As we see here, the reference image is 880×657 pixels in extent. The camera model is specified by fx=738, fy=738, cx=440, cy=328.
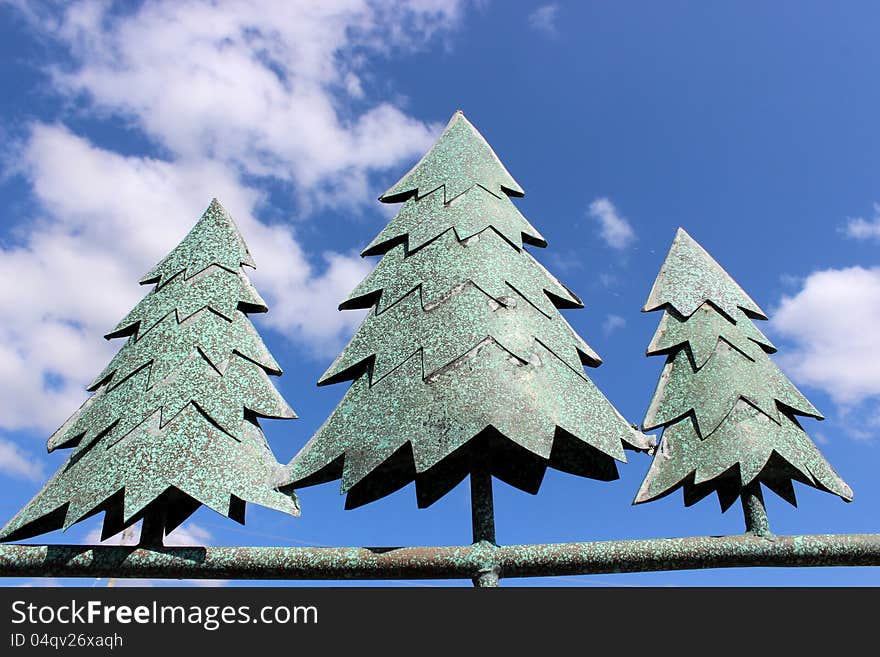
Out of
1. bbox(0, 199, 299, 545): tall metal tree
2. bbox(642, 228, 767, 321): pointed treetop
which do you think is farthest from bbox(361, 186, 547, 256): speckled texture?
bbox(0, 199, 299, 545): tall metal tree

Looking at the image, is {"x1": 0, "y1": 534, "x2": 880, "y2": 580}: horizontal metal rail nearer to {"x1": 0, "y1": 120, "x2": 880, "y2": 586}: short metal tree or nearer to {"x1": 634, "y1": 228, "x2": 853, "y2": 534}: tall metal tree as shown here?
{"x1": 0, "y1": 120, "x2": 880, "y2": 586}: short metal tree

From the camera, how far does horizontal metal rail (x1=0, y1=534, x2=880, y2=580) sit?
336cm

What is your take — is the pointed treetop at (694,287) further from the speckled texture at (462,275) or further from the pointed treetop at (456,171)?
the pointed treetop at (456,171)

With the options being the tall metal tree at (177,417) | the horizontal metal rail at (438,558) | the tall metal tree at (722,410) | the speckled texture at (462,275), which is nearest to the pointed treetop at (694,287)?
the tall metal tree at (722,410)

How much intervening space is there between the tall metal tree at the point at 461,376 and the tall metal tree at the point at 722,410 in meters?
0.35

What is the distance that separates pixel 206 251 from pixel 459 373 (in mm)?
2092

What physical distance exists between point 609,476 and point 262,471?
1.73 metres

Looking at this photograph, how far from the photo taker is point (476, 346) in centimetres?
351

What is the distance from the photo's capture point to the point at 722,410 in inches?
152

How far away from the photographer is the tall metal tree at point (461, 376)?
10.9 feet

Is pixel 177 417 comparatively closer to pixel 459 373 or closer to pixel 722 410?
pixel 459 373
